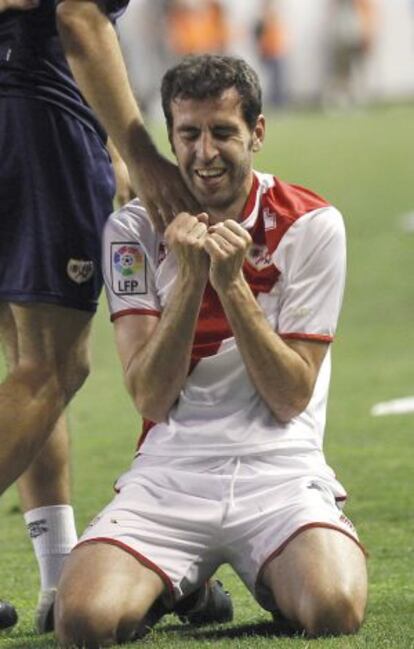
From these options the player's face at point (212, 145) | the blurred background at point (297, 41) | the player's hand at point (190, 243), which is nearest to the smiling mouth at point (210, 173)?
the player's face at point (212, 145)

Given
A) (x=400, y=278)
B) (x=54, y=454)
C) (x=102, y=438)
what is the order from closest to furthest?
(x=54, y=454) < (x=102, y=438) < (x=400, y=278)

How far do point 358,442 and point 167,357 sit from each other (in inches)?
131

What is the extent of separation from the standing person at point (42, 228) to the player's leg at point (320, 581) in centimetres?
68

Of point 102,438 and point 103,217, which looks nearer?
point 103,217

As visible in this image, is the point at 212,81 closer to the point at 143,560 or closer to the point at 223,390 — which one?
the point at 223,390

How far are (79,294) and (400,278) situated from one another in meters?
8.77

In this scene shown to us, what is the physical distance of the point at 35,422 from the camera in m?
5.32

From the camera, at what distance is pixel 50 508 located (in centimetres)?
567

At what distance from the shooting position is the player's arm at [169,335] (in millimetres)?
5141

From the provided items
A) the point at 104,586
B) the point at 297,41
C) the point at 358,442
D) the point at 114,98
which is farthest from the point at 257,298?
the point at 297,41

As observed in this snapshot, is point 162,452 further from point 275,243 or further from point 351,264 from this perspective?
point 351,264

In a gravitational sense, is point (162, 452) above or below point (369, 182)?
above

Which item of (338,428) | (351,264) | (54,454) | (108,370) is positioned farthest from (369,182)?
(54,454)

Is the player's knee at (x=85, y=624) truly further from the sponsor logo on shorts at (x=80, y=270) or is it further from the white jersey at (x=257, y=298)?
the sponsor logo on shorts at (x=80, y=270)
